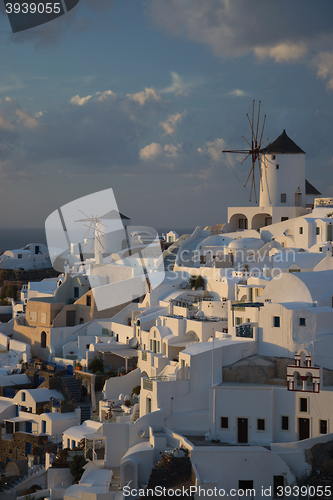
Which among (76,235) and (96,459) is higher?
(76,235)

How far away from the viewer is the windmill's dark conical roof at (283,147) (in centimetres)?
3656

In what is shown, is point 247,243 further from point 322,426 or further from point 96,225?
point 322,426

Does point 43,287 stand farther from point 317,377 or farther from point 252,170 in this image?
point 317,377

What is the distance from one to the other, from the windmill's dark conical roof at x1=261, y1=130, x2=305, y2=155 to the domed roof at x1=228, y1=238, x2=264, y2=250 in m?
5.89

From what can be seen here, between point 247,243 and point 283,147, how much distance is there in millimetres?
6734

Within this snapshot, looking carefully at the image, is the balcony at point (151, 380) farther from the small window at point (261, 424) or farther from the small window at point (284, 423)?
the small window at point (284, 423)

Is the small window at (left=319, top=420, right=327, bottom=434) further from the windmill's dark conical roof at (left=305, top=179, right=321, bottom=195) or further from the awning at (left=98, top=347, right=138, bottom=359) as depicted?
the windmill's dark conical roof at (left=305, top=179, right=321, bottom=195)

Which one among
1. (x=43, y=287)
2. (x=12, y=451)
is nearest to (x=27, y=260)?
(x=43, y=287)

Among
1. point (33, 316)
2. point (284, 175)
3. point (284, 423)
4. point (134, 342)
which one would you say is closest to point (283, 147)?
point (284, 175)

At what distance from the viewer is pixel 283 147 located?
36.8m

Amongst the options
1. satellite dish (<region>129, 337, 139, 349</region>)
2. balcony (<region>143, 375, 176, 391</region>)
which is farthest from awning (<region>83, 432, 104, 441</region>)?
satellite dish (<region>129, 337, 139, 349</region>)

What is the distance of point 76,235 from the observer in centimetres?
4922

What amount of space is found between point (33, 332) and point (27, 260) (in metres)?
18.0

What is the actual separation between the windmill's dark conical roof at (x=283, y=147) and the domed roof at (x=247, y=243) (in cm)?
589
